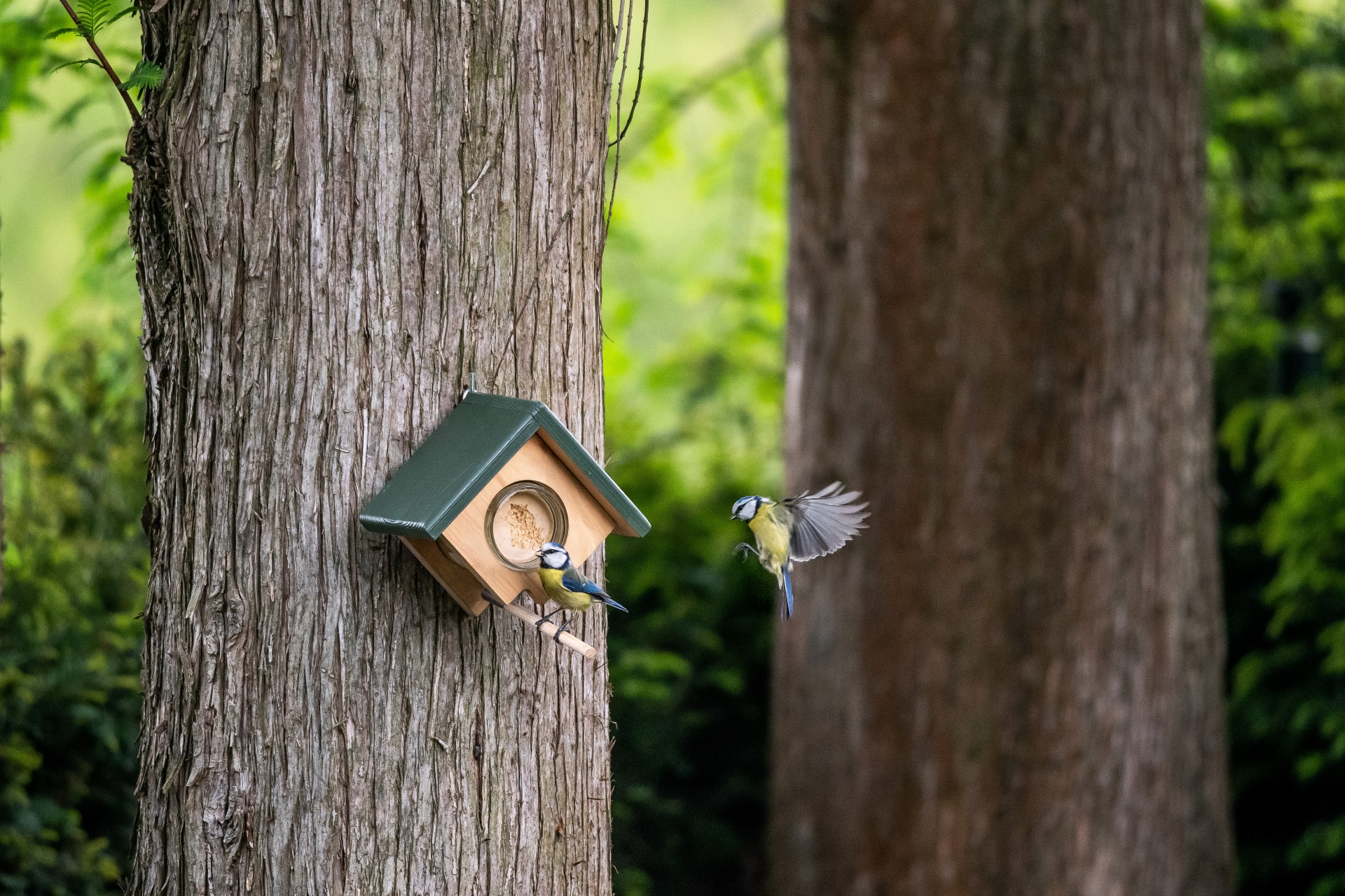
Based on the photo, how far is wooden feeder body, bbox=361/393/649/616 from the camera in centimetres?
156

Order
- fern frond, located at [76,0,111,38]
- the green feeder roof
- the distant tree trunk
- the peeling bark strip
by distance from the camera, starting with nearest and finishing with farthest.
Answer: the green feeder roof → the peeling bark strip → fern frond, located at [76,0,111,38] → the distant tree trunk

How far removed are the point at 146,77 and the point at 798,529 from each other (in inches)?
47.3

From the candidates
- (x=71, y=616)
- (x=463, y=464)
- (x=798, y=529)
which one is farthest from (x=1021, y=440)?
(x=71, y=616)

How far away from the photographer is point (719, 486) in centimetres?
550

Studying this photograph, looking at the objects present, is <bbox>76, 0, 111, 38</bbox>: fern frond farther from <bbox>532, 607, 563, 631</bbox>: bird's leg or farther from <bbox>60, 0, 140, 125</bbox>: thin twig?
<bbox>532, 607, 563, 631</bbox>: bird's leg

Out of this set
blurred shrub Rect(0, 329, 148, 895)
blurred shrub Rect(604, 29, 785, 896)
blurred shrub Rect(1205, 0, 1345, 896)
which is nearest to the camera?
blurred shrub Rect(0, 329, 148, 895)

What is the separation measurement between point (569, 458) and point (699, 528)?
3.60 m

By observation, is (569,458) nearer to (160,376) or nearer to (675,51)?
(160,376)

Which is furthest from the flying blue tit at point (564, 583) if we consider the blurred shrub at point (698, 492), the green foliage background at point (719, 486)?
the blurred shrub at point (698, 492)

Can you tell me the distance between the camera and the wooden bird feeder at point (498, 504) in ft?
5.13

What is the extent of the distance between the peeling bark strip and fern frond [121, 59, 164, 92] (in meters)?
0.02

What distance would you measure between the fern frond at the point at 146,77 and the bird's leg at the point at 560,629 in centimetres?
99

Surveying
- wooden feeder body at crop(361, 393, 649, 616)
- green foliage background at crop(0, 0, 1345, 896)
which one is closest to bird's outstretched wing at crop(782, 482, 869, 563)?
wooden feeder body at crop(361, 393, 649, 616)

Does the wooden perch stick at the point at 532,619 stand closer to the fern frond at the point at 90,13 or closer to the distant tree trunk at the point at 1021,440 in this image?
the fern frond at the point at 90,13
